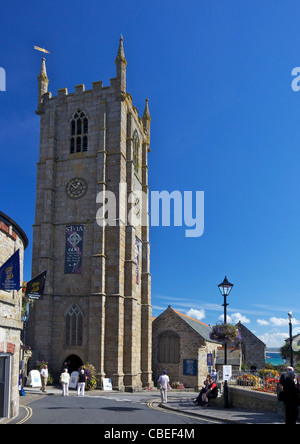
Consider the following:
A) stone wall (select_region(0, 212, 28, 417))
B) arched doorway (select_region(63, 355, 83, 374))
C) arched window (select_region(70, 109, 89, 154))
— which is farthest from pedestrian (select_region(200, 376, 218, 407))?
arched window (select_region(70, 109, 89, 154))

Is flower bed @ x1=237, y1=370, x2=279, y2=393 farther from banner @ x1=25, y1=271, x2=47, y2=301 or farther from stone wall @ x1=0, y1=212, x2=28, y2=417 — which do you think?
banner @ x1=25, y1=271, x2=47, y2=301

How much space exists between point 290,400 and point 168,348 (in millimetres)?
32374

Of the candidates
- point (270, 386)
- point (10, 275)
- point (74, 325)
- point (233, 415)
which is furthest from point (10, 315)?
point (74, 325)

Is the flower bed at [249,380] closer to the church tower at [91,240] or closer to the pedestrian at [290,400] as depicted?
the pedestrian at [290,400]

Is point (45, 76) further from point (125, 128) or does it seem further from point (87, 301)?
point (87, 301)

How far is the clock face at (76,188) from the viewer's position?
3838cm

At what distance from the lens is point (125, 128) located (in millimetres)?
40562

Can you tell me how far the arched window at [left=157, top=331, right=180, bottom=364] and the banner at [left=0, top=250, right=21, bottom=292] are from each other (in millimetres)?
31197

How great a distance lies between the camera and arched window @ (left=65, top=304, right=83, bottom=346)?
3591 cm

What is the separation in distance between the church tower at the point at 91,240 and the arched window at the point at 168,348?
8.87ft

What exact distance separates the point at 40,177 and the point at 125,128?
8566mm

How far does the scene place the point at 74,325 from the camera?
36094 millimetres

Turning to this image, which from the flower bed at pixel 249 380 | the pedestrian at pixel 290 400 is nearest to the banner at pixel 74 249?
the flower bed at pixel 249 380
